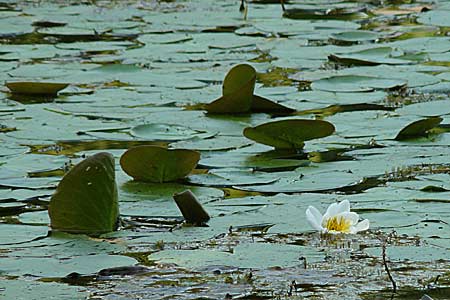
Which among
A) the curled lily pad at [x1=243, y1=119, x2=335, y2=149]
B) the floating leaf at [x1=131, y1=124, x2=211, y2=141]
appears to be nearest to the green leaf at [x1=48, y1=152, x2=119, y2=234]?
the curled lily pad at [x1=243, y1=119, x2=335, y2=149]

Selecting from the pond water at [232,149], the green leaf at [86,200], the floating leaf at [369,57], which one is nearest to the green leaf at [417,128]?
the pond water at [232,149]

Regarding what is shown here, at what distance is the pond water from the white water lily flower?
0.02m

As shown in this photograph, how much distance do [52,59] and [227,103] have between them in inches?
49.8

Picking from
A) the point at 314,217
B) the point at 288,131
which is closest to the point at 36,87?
the point at 288,131

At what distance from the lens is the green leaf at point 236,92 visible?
364 cm

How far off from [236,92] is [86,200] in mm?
1189

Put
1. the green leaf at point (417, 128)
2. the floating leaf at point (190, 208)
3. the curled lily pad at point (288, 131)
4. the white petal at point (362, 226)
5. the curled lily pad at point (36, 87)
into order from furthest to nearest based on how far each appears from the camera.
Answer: the curled lily pad at point (36, 87), the green leaf at point (417, 128), the curled lily pad at point (288, 131), the floating leaf at point (190, 208), the white petal at point (362, 226)

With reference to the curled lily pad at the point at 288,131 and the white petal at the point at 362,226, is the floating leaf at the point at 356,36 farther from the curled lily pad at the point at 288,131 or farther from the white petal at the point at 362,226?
the white petal at the point at 362,226

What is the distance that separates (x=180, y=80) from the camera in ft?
14.0

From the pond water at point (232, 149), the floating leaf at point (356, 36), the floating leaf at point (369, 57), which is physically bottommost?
the pond water at point (232, 149)

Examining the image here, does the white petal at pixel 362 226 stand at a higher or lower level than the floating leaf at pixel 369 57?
lower

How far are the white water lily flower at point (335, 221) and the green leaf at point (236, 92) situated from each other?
120 centimetres

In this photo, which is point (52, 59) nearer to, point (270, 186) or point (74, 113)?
point (74, 113)

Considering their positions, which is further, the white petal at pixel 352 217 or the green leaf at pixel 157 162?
the green leaf at pixel 157 162
